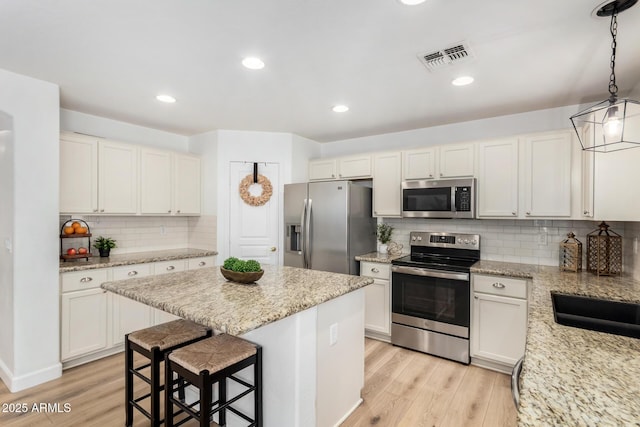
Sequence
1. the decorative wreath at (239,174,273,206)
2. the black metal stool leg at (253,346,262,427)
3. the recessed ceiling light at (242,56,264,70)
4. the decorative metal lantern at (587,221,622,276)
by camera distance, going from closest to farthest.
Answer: the black metal stool leg at (253,346,262,427), the recessed ceiling light at (242,56,264,70), the decorative metal lantern at (587,221,622,276), the decorative wreath at (239,174,273,206)

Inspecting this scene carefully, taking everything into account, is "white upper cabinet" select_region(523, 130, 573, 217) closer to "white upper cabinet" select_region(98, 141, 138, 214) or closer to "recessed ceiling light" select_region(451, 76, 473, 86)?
"recessed ceiling light" select_region(451, 76, 473, 86)

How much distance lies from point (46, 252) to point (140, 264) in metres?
0.82

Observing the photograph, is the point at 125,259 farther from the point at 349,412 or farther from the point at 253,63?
the point at 349,412

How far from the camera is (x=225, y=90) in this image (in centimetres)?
287

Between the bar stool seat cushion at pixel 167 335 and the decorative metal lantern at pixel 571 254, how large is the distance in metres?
3.05

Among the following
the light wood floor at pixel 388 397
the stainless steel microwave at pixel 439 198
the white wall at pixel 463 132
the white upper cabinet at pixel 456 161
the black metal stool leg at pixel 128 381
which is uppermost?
the white wall at pixel 463 132

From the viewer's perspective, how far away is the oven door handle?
309 centimetres

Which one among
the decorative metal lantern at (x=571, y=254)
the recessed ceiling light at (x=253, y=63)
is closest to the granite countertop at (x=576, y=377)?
the decorative metal lantern at (x=571, y=254)

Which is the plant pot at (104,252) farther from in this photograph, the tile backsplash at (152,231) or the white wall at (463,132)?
the white wall at (463,132)

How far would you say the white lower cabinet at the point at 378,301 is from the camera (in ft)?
11.7

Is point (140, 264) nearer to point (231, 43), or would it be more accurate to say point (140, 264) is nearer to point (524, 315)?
point (231, 43)

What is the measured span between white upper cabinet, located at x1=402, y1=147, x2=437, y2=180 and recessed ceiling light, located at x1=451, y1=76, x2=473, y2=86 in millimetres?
1007

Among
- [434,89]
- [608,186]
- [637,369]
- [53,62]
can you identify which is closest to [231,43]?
[53,62]

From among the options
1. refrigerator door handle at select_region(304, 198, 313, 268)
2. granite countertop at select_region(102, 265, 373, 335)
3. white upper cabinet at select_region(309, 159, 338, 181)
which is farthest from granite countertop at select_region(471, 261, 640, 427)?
white upper cabinet at select_region(309, 159, 338, 181)
